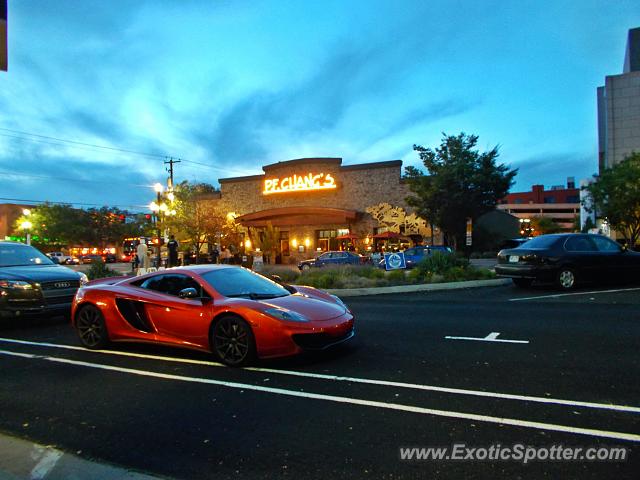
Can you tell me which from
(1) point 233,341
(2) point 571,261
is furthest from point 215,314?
(2) point 571,261

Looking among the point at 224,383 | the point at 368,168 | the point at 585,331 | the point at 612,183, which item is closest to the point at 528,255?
the point at 585,331

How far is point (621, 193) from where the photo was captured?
25219 mm

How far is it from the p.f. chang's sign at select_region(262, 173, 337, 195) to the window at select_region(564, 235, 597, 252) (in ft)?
89.0

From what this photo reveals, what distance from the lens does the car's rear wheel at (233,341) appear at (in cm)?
562

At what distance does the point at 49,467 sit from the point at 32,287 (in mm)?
6664

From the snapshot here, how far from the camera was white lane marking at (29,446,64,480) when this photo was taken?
3189 mm

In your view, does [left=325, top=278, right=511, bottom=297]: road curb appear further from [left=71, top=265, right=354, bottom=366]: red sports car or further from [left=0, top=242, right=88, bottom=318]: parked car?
[left=0, top=242, right=88, bottom=318]: parked car

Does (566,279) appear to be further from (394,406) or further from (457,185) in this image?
(457,185)

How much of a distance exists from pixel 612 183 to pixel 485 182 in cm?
771

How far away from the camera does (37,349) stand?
725cm

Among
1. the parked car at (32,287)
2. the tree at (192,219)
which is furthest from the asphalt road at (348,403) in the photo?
the tree at (192,219)

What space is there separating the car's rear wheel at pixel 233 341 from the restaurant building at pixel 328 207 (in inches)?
1129

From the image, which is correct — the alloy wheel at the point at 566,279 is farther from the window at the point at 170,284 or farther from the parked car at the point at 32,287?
the parked car at the point at 32,287

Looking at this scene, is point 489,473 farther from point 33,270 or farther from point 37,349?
point 33,270
